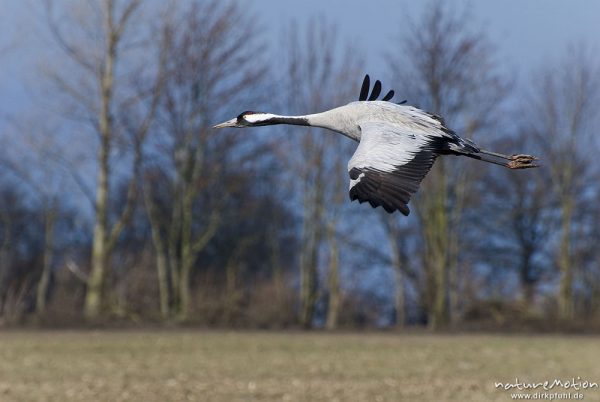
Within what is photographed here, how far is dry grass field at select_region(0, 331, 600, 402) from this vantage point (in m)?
15.6

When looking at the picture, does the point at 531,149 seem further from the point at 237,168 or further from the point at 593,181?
the point at 237,168

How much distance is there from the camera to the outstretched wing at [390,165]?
21.0ft

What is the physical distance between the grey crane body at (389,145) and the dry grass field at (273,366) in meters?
7.87

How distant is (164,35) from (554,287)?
15.5 meters

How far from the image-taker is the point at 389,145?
687 centimetres

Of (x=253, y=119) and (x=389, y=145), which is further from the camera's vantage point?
(x=253, y=119)

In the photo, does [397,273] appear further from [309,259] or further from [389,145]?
[389,145]

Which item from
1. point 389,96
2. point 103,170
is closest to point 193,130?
point 103,170

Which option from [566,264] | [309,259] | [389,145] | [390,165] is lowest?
[390,165]

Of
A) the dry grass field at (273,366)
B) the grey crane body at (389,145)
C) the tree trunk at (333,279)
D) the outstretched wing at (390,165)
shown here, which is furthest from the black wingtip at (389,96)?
the tree trunk at (333,279)

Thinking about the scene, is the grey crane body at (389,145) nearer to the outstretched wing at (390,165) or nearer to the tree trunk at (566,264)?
the outstretched wing at (390,165)

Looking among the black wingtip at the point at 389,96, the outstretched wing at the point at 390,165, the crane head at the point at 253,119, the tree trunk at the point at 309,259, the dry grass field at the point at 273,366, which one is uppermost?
the tree trunk at the point at 309,259

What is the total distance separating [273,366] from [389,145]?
12895 millimetres

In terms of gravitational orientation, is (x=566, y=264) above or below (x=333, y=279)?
above
